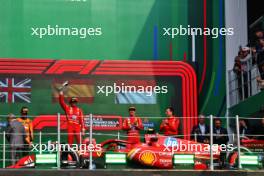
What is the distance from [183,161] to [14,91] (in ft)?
25.3

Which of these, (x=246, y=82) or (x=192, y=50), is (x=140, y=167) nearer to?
(x=246, y=82)

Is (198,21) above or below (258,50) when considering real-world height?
above

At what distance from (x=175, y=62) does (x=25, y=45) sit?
448 cm

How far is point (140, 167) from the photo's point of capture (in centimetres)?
1408

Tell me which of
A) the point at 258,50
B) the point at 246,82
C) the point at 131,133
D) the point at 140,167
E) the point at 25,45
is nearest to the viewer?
the point at 140,167

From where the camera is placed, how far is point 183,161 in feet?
45.0

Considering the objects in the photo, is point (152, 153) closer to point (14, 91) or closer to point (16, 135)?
point (16, 135)

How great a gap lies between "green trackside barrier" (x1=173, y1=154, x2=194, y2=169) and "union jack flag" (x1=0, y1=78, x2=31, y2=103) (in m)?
7.40

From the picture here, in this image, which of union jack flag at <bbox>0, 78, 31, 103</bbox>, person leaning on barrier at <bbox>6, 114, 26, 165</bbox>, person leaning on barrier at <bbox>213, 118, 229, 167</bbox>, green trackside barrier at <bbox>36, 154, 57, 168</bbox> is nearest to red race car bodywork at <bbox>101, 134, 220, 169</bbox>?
person leaning on barrier at <bbox>213, 118, 229, 167</bbox>

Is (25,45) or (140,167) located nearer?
(140,167)

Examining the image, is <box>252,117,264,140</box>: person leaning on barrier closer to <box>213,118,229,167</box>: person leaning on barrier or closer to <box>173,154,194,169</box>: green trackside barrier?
<box>213,118,229,167</box>: person leaning on barrier

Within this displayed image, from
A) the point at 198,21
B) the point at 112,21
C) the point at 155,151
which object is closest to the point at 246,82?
the point at 198,21

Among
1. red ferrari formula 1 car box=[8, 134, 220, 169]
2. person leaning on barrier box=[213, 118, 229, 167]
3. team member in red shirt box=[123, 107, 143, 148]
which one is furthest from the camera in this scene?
team member in red shirt box=[123, 107, 143, 148]

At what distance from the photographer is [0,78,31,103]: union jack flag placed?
19891mm
